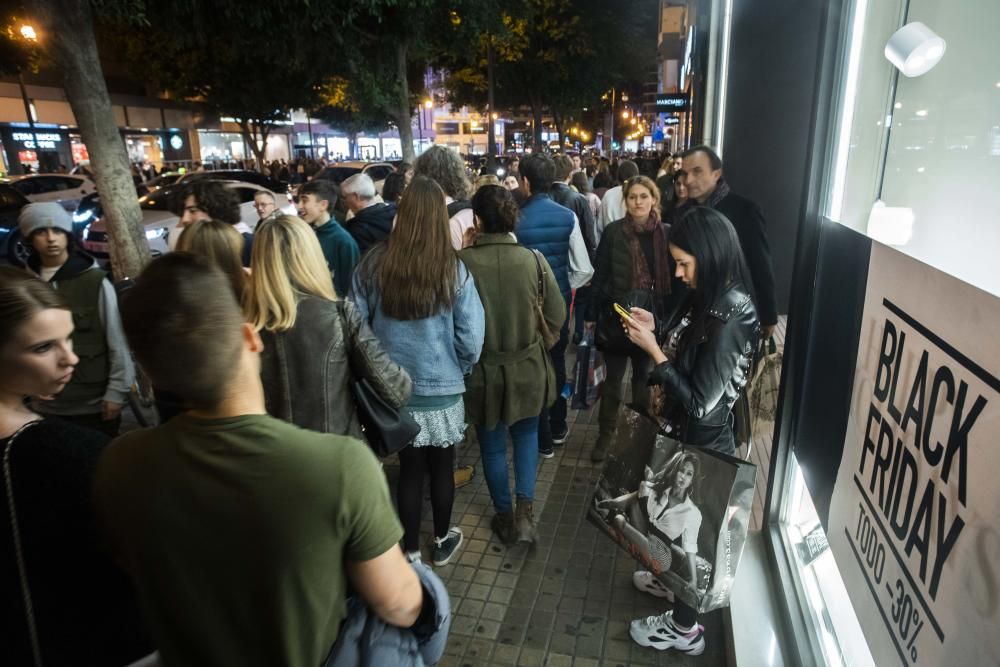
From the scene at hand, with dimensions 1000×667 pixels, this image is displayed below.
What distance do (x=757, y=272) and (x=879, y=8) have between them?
217 centimetres

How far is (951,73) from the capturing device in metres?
1.55

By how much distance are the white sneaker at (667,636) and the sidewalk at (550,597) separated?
61 mm

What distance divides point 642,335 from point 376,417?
123 cm

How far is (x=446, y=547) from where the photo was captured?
3.64 metres

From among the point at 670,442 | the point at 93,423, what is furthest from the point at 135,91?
the point at 670,442

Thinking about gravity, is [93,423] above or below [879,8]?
below

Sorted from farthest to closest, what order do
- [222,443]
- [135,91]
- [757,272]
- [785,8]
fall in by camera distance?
1. [135,91]
2. [785,8]
3. [757,272]
4. [222,443]

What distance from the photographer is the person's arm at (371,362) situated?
2631mm

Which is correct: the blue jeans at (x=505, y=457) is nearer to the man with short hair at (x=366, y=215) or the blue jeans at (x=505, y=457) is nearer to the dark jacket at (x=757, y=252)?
the dark jacket at (x=757, y=252)

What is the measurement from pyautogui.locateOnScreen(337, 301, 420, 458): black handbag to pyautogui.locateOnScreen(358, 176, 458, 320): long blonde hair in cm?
42

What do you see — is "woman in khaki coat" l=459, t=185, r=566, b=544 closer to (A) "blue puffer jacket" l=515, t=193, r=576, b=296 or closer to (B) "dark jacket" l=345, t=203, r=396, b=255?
(A) "blue puffer jacket" l=515, t=193, r=576, b=296

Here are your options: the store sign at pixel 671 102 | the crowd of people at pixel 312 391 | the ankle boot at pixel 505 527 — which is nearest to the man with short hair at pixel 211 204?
the crowd of people at pixel 312 391

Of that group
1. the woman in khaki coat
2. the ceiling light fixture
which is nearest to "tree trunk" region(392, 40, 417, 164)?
the woman in khaki coat

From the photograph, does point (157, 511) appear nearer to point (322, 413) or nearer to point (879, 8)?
point (322, 413)
